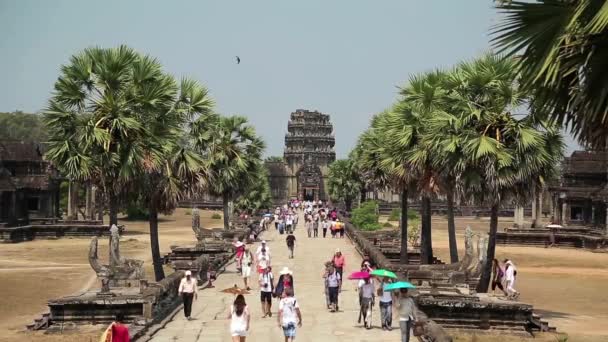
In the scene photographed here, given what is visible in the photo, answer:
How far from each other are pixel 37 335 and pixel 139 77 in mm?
7611

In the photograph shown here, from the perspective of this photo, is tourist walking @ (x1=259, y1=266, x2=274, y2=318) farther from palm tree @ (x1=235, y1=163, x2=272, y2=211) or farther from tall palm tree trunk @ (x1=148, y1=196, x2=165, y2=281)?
palm tree @ (x1=235, y1=163, x2=272, y2=211)

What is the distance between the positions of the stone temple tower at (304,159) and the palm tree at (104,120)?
107 meters

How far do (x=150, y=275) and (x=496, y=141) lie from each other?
55.3 feet

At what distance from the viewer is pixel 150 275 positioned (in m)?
32.3

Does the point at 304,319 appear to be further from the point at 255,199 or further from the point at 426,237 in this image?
the point at 255,199

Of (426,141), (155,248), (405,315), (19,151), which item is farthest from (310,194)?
(405,315)

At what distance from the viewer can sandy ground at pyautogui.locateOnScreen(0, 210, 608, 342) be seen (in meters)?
21.2

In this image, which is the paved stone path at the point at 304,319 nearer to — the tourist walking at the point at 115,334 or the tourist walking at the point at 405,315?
the tourist walking at the point at 405,315

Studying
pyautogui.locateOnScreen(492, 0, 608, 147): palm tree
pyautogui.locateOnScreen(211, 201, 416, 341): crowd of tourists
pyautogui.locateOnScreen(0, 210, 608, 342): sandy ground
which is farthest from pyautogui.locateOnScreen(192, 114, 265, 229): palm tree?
pyautogui.locateOnScreen(492, 0, 608, 147): palm tree

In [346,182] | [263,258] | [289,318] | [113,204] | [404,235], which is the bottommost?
[289,318]

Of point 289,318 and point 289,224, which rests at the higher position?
point 289,224

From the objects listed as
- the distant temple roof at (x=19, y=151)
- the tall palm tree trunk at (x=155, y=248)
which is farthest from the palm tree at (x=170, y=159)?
the distant temple roof at (x=19, y=151)

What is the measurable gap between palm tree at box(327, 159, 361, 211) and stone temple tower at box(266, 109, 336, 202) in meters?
34.5

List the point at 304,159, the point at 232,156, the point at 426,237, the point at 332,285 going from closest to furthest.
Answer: the point at 332,285 < the point at 426,237 < the point at 232,156 < the point at 304,159
